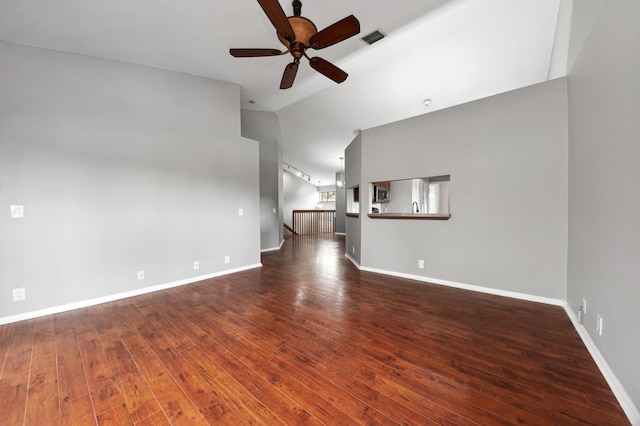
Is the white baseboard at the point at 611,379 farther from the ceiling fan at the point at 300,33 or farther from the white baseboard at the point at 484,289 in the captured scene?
the ceiling fan at the point at 300,33

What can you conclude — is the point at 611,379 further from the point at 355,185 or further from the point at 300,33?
the point at 355,185

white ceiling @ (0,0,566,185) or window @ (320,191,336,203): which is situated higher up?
white ceiling @ (0,0,566,185)

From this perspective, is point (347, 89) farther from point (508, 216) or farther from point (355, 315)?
point (355, 315)

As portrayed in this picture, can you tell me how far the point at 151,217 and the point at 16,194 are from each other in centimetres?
123

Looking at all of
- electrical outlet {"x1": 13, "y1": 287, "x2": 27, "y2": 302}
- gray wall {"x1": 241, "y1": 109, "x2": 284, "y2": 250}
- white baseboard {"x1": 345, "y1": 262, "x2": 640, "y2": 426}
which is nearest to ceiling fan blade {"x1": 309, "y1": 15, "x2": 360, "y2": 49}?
Result: white baseboard {"x1": 345, "y1": 262, "x2": 640, "y2": 426}

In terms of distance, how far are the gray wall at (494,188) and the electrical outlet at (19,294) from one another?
4.73 meters

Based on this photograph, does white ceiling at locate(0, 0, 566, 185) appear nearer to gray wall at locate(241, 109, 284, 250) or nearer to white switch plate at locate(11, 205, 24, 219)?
gray wall at locate(241, 109, 284, 250)

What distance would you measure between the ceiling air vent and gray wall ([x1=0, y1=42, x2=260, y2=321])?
2.41 metres

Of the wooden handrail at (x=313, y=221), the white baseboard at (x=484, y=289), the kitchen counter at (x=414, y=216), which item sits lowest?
the white baseboard at (x=484, y=289)

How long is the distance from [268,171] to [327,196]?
6.81 metres

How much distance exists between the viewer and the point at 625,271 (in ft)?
4.58

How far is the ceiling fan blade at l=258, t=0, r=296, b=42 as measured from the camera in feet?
5.51

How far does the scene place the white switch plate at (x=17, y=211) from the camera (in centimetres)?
250

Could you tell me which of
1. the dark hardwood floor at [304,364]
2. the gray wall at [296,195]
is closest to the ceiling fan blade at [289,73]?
the dark hardwood floor at [304,364]
